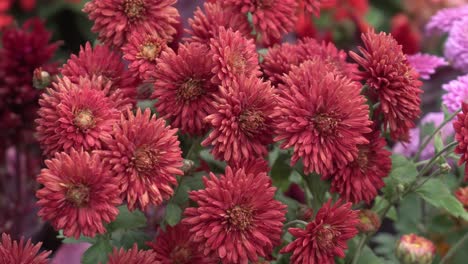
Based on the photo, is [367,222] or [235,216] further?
[367,222]

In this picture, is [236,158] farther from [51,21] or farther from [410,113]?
[51,21]

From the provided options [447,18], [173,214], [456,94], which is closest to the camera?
[173,214]

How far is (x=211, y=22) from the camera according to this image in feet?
2.60

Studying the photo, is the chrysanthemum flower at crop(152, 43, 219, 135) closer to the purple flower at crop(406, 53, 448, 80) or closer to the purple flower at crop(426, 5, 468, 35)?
the purple flower at crop(406, 53, 448, 80)

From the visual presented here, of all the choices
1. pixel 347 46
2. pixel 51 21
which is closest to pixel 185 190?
pixel 347 46

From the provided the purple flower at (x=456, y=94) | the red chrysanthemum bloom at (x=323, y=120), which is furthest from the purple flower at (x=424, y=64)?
the red chrysanthemum bloom at (x=323, y=120)

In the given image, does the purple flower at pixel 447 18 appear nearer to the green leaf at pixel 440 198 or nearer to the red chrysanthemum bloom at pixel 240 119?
the green leaf at pixel 440 198

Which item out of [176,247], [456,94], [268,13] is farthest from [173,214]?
[456,94]

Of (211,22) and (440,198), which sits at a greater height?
(211,22)

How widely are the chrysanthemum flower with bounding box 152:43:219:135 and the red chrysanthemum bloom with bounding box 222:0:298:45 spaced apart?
10 cm

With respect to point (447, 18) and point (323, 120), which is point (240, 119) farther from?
point (447, 18)

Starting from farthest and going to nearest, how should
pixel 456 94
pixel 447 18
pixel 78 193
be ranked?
1. pixel 447 18
2. pixel 456 94
3. pixel 78 193

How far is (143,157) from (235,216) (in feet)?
0.35

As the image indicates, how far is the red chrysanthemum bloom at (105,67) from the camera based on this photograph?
773mm
